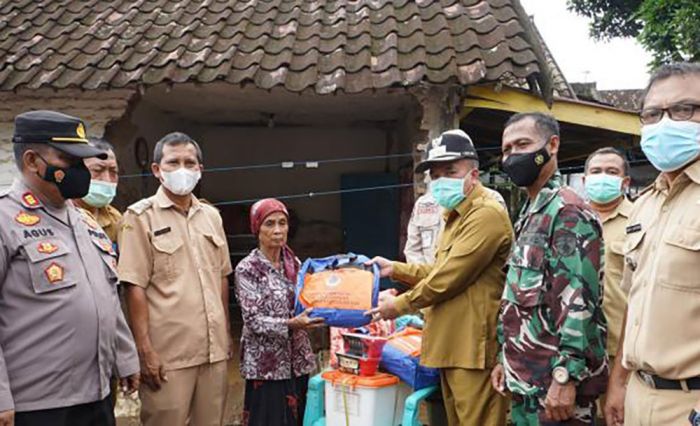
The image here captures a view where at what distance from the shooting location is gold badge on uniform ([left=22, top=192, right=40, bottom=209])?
261 cm

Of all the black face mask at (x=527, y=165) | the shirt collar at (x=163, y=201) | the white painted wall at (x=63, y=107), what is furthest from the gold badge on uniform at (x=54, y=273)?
the white painted wall at (x=63, y=107)

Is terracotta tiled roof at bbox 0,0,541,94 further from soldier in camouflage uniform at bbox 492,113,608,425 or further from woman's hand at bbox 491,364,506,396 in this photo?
woman's hand at bbox 491,364,506,396

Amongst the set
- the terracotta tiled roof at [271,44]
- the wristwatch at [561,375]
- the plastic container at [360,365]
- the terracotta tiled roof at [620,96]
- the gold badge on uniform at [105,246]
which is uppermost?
the terracotta tiled roof at [620,96]

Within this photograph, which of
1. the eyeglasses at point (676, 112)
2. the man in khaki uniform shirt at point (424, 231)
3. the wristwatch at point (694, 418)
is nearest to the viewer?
the wristwatch at point (694, 418)

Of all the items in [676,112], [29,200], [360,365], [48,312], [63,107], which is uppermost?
[63,107]

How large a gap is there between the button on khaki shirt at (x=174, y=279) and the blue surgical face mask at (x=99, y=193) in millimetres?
291

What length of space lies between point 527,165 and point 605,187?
1.44 meters

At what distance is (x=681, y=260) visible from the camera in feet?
7.22

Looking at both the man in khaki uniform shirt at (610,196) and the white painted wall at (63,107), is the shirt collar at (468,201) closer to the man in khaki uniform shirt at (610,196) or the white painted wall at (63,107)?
the man in khaki uniform shirt at (610,196)

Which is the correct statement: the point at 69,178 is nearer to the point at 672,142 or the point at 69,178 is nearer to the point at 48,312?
the point at 48,312

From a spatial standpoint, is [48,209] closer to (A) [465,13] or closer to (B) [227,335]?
(B) [227,335]

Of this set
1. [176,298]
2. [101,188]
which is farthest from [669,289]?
[101,188]

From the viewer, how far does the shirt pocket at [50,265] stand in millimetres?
2516

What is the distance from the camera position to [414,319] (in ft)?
13.1
